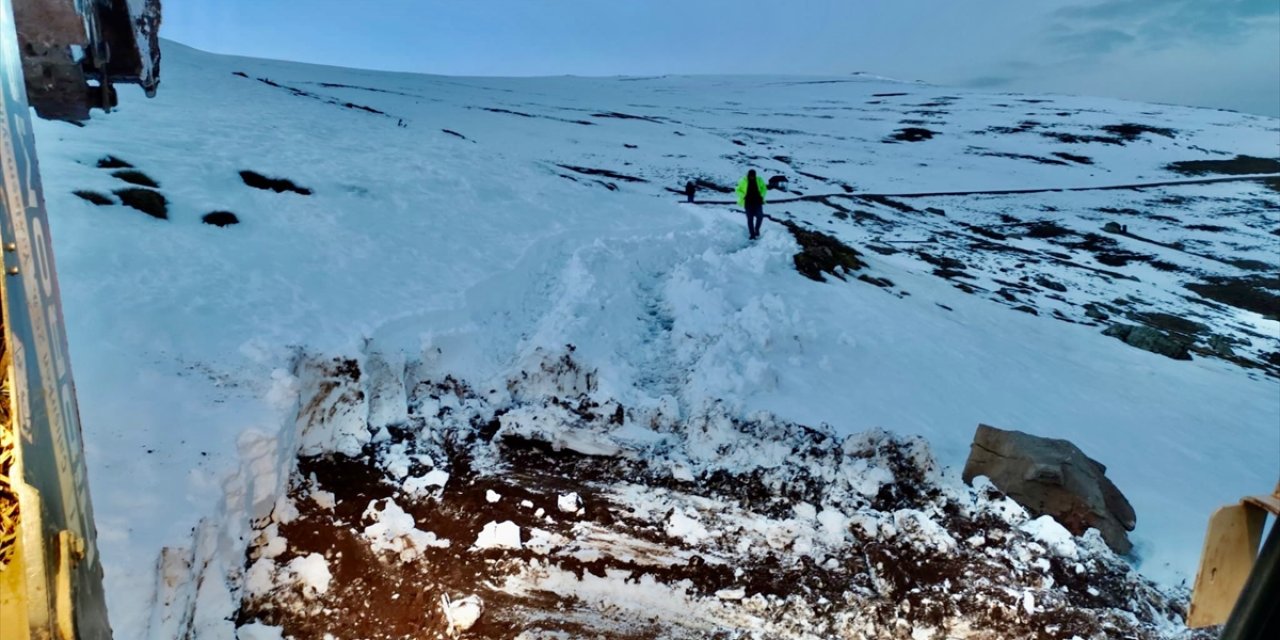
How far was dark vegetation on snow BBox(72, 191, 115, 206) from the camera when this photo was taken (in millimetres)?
8453

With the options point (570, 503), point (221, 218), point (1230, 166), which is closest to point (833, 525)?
point (570, 503)

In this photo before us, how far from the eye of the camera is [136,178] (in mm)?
9781

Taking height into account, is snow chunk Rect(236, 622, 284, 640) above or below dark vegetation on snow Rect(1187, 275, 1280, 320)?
above

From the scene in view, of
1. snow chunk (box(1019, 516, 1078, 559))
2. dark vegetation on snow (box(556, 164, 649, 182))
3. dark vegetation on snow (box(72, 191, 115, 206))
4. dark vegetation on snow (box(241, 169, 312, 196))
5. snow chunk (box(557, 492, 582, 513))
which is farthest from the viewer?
dark vegetation on snow (box(556, 164, 649, 182))

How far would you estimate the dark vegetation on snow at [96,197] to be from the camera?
333 inches

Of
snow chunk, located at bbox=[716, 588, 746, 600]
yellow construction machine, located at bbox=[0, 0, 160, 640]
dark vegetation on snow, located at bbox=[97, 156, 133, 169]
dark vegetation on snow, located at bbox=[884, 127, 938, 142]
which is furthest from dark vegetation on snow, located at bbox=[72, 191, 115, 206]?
dark vegetation on snow, located at bbox=[884, 127, 938, 142]

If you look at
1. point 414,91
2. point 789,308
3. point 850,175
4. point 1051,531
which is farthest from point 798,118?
point 1051,531

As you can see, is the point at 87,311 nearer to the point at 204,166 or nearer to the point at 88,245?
the point at 88,245

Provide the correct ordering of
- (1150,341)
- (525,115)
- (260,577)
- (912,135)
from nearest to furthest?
(260,577)
(1150,341)
(525,115)
(912,135)

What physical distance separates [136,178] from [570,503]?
28.9 ft

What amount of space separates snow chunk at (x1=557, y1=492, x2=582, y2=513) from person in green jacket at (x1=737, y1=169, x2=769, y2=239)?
30.9 ft

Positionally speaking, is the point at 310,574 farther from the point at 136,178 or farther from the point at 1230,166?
the point at 1230,166

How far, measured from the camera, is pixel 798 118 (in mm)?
59719

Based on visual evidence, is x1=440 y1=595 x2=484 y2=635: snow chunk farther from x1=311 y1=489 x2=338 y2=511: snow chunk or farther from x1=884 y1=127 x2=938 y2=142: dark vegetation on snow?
x1=884 y1=127 x2=938 y2=142: dark vegetation on snow
